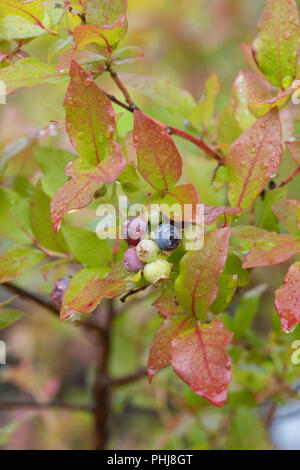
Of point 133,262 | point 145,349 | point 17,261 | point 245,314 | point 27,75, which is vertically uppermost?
point 27,75

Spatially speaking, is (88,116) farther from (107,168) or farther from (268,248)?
(268,248)

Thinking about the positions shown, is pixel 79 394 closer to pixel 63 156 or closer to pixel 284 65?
pixel 63 156

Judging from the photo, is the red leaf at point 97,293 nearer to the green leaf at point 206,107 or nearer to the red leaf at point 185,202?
the red leaf at point 185,202

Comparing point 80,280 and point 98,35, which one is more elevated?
point 98,35

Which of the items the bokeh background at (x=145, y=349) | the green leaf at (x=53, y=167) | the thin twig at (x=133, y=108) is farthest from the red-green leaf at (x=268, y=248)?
the bokeh background at (x=145, y=349)

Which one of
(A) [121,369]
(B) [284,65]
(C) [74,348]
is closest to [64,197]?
(B) [284,65]

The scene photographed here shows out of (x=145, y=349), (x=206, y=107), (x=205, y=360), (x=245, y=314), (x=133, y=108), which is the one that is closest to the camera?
(x=205, y=360)

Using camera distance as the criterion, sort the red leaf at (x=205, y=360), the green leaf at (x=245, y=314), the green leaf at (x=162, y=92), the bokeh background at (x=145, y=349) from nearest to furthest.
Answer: the red leaf at (x=205, y=360) < the green leaf at (x=162, y=92) < the green leaf at (x=245, y=314) < the bokeh background at (x=145, y=349)

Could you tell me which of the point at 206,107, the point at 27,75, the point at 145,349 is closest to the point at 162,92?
the point at 206,107
